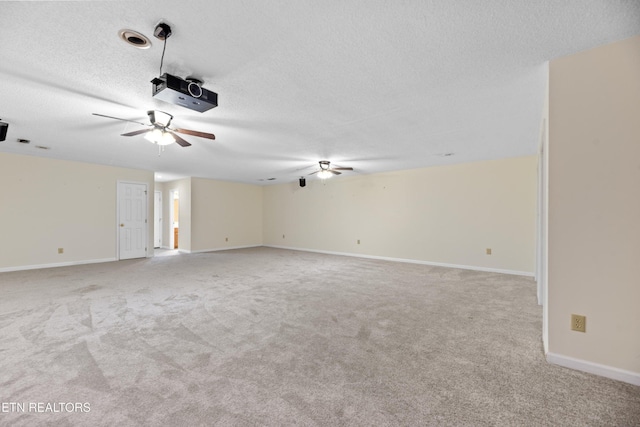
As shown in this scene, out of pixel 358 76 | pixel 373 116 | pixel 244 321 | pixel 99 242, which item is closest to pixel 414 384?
pixel 244 321

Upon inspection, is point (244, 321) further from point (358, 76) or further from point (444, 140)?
point (444, 140)

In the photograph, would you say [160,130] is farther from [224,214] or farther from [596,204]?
[224,214]

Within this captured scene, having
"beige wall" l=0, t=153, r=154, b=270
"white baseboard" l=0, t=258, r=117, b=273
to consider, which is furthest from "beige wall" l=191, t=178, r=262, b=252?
"white baseboard" l=0, t=258, r=117, b=273

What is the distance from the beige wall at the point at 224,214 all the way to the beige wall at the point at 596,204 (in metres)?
8.44

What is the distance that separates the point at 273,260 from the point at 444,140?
4752 mm

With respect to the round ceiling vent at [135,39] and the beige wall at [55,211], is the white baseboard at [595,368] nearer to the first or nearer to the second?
the round ceiling vent at [135,39]

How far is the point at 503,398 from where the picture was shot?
1740mm

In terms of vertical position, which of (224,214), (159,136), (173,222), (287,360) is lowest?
(287,360)

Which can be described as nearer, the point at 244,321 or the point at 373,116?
the point at 244,321

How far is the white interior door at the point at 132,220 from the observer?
6.89 meters

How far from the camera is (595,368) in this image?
1.96 meters

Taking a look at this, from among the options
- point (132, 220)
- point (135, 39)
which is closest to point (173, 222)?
point (132, 220)

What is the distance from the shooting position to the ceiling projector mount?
2.10m

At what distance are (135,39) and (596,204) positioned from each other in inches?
134
